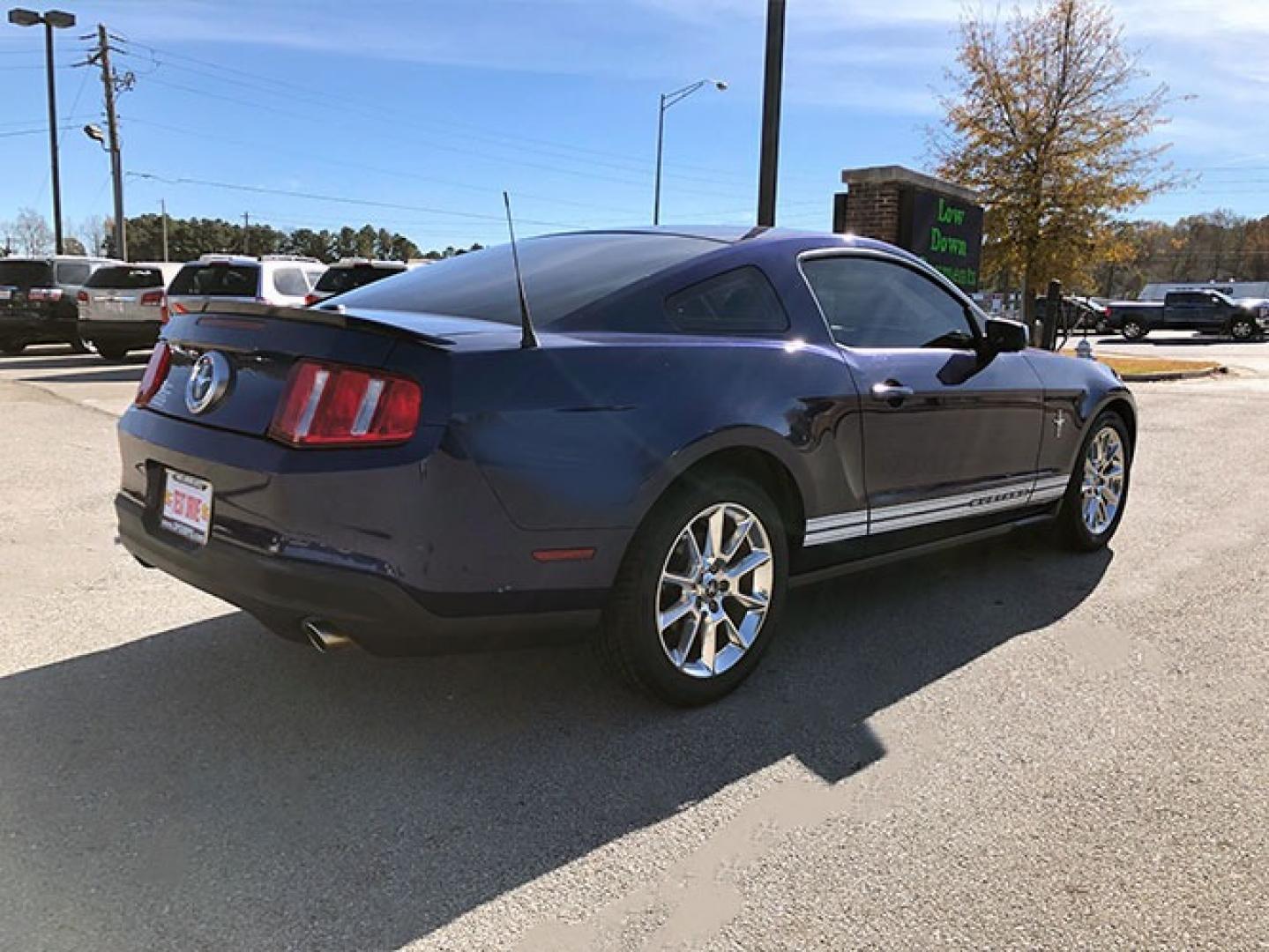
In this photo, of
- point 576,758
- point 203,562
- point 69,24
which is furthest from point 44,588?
point 69,24

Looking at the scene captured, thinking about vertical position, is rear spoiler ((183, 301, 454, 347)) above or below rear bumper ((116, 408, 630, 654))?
above

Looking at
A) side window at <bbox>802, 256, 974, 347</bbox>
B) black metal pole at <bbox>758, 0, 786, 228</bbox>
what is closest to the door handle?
side window at <bbox>802, 256, 974, 347</bbox>

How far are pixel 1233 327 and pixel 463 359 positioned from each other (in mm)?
37435

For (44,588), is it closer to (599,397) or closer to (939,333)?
(599,397)

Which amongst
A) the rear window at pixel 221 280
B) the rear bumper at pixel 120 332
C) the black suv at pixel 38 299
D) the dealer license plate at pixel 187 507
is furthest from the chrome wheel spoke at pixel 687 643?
the black suv at pixel 38 299

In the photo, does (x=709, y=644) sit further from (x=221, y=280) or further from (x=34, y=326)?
(x=34, y=326)

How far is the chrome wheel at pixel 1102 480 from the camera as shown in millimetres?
5172

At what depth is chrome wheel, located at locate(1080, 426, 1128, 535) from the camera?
517cm

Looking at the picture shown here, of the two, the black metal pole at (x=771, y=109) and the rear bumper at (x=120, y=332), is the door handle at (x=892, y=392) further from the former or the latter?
the rear bumper at (x=120, y=332)

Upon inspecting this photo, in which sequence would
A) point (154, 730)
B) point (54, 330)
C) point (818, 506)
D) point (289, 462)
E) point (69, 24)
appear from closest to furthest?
point (289, 462), point (154, 730), point (818, 506), point (54, 330), point (69, 24)

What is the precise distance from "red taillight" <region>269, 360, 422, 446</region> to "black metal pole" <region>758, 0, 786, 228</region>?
831 cm

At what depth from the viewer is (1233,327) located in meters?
33.3

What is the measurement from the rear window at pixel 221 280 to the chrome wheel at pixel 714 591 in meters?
11.0

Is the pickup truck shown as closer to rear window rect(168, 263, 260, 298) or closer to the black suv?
rear window rect(168, 263, 260, 298)
